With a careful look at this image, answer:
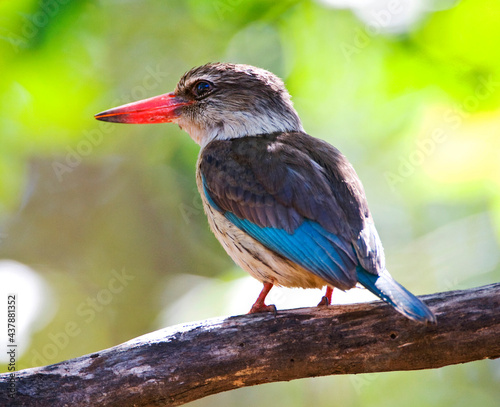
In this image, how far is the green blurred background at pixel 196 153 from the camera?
4.55 metres

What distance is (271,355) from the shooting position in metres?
3.26

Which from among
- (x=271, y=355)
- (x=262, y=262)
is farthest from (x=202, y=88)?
(x=271, y=355)

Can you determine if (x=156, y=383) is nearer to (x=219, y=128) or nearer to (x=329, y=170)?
(x=329, y=170)

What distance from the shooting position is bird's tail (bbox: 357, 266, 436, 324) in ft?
9.49

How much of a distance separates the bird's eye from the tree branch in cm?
200

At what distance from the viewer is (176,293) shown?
6383mm

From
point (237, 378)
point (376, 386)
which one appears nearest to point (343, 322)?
point (237, 378)

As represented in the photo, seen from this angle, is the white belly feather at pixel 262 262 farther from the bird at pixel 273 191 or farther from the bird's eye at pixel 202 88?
the bird's eye at pixel 202 88

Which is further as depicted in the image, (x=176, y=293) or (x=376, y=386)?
(x=176, y=293)

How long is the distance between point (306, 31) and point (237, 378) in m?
2.92

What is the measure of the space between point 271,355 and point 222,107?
1972 millimetres

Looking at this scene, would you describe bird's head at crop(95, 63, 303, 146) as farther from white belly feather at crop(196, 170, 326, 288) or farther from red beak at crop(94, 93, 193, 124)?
white belly feather at crop(196, 170, 326, 288)

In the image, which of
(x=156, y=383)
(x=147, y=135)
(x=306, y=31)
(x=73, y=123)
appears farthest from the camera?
(x=147, y=135)

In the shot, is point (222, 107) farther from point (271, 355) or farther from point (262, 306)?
point (271, 355)
